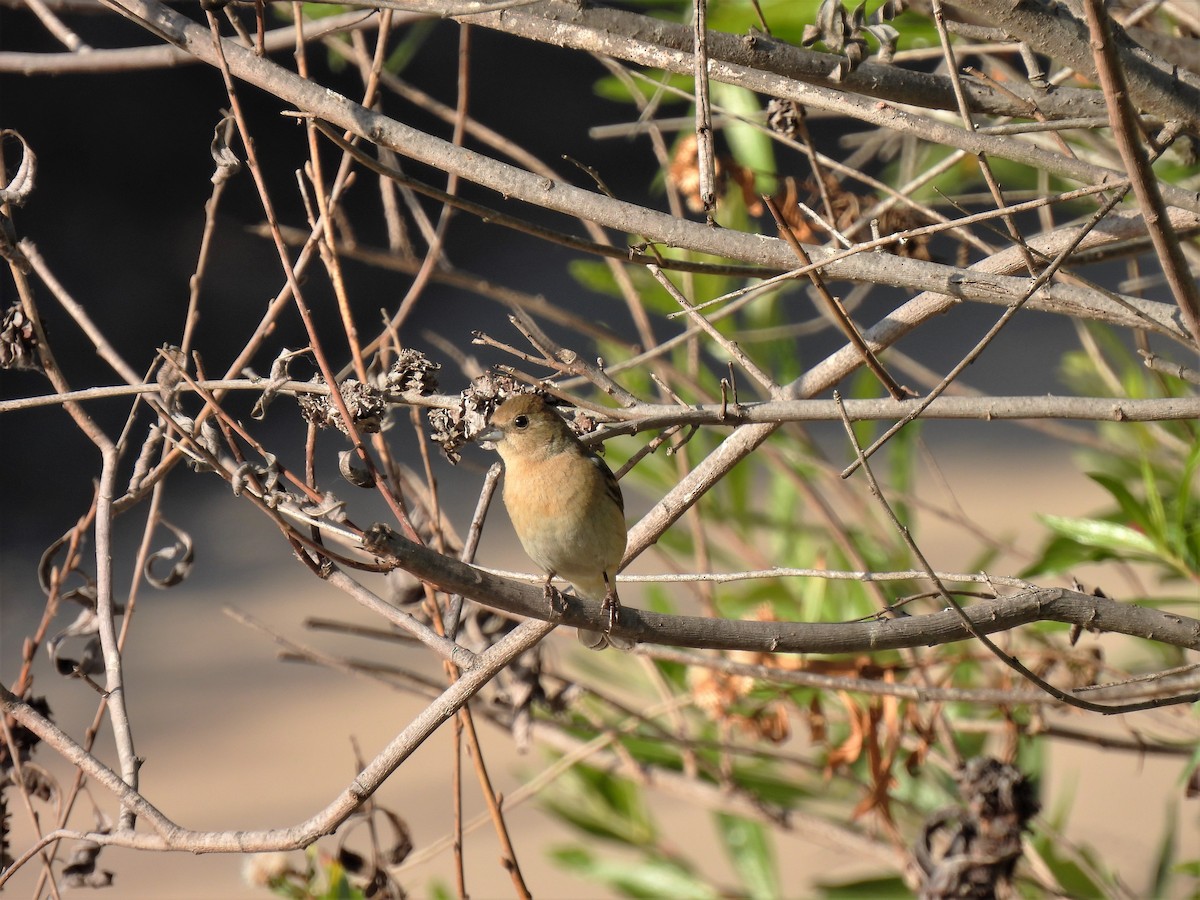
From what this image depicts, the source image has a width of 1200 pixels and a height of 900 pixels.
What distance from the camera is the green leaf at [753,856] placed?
3912 millimetres

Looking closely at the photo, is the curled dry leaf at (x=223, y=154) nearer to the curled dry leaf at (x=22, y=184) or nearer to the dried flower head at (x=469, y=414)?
the curled dry leaf at (x=22, y=184)

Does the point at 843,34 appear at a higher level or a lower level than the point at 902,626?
higher

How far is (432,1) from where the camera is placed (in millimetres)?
1911

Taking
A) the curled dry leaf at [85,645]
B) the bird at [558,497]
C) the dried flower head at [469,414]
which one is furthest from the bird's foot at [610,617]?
the curled dry leaf at [85,645]

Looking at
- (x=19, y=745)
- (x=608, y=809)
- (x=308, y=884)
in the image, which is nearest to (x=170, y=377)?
(x=19, y=745)

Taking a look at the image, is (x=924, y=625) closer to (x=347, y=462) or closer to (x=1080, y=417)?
(x=1080, y=417)

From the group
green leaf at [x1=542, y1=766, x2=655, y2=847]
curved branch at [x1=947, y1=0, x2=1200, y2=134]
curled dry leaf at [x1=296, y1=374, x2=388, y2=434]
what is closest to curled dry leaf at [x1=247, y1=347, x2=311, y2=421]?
curled dry leaf at [x1=296, y1=374, x2=388, y2=434]

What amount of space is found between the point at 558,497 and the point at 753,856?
170cm

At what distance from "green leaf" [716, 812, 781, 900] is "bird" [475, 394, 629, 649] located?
1317 mm

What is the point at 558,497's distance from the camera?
2816mm

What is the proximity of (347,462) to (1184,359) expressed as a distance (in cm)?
484

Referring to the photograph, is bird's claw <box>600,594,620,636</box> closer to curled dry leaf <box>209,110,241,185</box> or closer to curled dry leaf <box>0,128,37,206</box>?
curled dry leaf <box>209,110,241,185</box>

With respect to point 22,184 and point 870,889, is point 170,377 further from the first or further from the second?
point 870,889

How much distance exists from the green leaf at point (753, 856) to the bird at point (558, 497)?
4.32 feet
